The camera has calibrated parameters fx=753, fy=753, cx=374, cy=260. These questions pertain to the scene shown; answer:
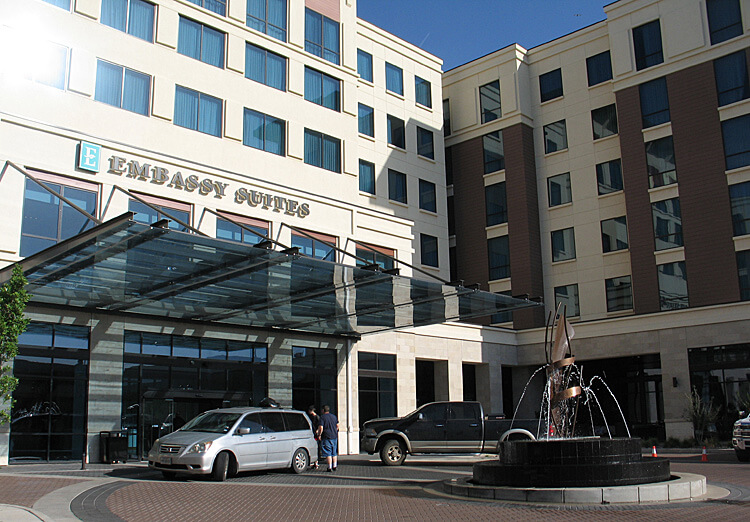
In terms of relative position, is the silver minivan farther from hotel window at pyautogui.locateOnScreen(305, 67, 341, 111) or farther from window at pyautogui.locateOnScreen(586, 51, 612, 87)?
window at pyautogui.locateOnScreen(586, 51, 612, 87)

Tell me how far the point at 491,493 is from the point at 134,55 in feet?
63.1

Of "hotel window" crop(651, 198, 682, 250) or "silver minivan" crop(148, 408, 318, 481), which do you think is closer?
"silver minivan" crop(148, 408, 318, 481)

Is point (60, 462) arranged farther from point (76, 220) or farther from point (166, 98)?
point (166, 98)

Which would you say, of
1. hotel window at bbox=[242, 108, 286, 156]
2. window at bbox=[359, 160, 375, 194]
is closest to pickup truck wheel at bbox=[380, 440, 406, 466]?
hotel window at bbox=[242, 108, 286, 156]

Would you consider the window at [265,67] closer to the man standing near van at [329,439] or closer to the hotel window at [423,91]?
the hotel window at [423,91]

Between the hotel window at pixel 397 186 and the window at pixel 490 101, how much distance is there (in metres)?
7.26

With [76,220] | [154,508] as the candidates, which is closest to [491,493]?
[154,508]

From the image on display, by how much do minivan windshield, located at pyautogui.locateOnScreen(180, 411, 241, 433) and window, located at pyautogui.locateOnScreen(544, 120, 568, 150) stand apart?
93.3ft

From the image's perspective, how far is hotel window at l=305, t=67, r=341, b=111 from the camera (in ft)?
102

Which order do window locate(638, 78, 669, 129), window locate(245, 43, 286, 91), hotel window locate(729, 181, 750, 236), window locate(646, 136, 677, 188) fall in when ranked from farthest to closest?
window locate(638, 78, 669, 129)
window locate(646, 136, 677, 188)
hotel window locate(729, 181, 750, 236)
window locate(245, 43, 286, 91)

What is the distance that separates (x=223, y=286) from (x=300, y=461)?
526 centimetres

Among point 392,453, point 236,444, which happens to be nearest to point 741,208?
point 392,453

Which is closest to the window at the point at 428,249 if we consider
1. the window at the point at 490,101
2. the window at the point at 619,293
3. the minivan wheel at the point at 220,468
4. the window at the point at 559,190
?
the window at the point at 559,190

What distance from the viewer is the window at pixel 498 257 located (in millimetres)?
41156
